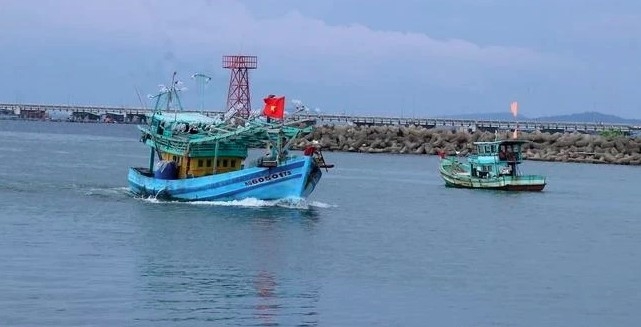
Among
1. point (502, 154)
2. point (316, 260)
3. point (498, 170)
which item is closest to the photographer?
point (316, 260)

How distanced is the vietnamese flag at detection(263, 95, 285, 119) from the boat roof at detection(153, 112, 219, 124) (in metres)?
3.63

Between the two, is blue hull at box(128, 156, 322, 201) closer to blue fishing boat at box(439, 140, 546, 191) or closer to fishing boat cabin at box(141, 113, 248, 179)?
fishing boat cabin at box(141, 113, 248, 179)

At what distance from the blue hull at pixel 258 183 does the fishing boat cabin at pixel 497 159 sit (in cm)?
1982

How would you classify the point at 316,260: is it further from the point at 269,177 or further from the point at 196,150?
the point at 196,150

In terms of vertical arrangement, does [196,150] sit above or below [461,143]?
above

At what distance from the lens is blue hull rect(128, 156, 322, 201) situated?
50.0 metres

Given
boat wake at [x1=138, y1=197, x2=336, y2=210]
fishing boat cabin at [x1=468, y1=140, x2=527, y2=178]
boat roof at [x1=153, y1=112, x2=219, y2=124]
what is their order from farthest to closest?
fishing boat cabin at [x1=468, y1=140, x2=527, y2=178] → boat roof at [x1=153, y1=112, x2=219, y2=124] → boat wake at [x1=138, y1=197, x2=336, y2=210]

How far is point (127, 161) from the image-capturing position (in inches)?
3740

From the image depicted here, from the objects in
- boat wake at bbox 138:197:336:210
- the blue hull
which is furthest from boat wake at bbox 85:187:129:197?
boat wake at bbox 138:197:336:210

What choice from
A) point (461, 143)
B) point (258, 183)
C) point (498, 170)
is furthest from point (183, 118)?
point (461, 143)

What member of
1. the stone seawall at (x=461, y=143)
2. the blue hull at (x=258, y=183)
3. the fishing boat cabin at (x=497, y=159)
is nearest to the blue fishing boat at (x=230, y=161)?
the blue hull at (x=258, y=183)

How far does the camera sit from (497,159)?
69.2 m

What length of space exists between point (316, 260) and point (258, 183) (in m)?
14.7

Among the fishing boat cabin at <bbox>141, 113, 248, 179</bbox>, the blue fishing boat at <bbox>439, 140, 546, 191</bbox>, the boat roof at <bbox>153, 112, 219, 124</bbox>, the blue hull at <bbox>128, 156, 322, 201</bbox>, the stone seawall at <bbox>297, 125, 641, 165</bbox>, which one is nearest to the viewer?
the blue hull at <bbox>128, 156, 322, 201</bbox>
